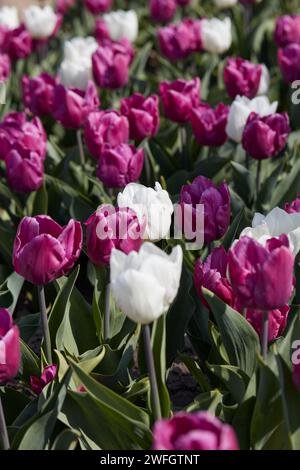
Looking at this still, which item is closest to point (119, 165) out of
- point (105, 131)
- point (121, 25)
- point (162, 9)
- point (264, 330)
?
point (105, 131)

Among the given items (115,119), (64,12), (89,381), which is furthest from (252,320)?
(64,12)

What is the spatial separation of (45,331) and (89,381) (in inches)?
15.4

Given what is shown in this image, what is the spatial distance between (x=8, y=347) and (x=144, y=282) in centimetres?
34

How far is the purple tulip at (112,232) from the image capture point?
199cm

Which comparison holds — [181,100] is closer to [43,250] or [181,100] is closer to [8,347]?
[43,250]

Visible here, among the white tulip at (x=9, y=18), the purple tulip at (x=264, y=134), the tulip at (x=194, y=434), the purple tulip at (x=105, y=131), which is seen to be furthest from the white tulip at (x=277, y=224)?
the white tulip at (x=9, y=18)

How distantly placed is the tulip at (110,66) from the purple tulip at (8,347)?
2.20m

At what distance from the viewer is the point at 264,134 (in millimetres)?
2934

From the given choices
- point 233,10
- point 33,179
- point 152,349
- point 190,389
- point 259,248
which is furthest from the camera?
point 233,10

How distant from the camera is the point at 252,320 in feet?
6.82

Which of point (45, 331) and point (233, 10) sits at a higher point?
point (45, 331)

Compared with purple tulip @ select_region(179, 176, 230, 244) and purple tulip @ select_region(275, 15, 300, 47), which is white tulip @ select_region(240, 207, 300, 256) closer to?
purple tulip @ select_region(179, 176, 230, 244)

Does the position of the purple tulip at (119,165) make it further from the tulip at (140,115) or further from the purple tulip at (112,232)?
the purple tulip at (112,232)

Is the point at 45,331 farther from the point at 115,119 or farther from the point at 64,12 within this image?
the point at 64,12
